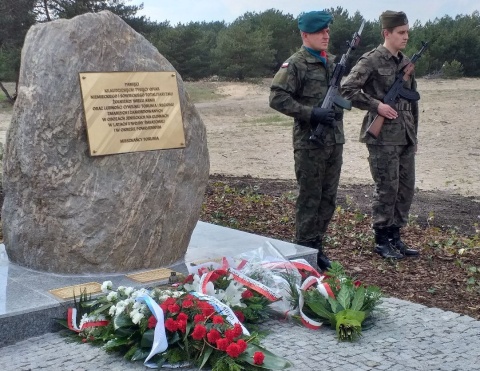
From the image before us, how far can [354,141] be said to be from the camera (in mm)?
16469

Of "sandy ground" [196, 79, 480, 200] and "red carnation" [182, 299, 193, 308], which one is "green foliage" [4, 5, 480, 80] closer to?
"sandy ground" [196, 79, 480, 200]

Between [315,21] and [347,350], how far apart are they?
2.67 meters

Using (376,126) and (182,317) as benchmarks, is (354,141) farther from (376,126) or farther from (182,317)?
(182,317)

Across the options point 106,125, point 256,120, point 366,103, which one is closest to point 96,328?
point 106,125

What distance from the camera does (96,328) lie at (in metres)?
4.25

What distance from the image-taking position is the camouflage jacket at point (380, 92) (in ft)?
21.1

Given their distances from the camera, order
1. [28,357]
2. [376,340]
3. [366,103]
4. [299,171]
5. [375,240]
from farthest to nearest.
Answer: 1. [375,240]
2. [366,103]
3. [299,171]
4. [376,340]
5. [28,357]

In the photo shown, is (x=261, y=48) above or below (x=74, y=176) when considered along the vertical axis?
above

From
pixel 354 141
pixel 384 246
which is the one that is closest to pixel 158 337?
pixel 384 246

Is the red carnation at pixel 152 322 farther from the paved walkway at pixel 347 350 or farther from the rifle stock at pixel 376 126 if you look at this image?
the rifle stock at pixel 376 126

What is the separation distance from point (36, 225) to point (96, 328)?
1177 millimetres

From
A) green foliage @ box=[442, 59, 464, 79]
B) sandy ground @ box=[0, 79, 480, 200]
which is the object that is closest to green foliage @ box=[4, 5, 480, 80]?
green foliage @ box=[442, 59, 464, 79]

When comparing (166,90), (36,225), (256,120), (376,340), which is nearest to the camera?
(376,340)

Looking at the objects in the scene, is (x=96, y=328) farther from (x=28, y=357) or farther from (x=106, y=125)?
(x=106, y=125)
